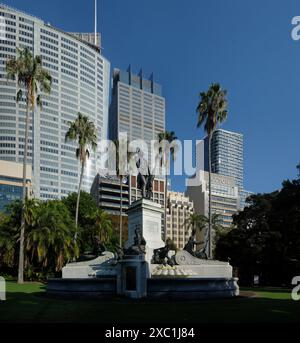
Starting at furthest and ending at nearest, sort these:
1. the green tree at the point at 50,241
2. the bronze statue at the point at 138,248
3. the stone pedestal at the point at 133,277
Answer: the green tree at the point at 50,241
the bronze statue at the point at 138,248
the stone pedestal at the point at 133,277

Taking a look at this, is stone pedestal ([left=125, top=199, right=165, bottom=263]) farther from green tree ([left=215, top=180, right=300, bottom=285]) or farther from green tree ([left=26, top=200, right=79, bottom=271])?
green tree ([left=215, top=180, right=300, bottom=285])

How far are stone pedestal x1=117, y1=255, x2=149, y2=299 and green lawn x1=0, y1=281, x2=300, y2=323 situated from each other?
4.92 ft

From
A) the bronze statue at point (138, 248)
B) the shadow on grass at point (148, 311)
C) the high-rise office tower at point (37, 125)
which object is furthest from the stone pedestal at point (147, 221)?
the high-rise office tower at point (37, 125)

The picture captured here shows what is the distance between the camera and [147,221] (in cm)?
3441

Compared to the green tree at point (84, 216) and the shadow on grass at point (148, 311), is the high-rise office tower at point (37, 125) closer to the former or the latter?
the green tree at point (84, 216)

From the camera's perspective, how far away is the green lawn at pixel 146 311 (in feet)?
56.0

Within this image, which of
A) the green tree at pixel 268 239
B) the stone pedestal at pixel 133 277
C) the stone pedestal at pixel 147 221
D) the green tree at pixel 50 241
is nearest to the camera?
the stone pedestal at pixel 133 277

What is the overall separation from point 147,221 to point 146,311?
15.0 metres

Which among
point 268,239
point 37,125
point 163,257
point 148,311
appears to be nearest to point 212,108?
point 268,239

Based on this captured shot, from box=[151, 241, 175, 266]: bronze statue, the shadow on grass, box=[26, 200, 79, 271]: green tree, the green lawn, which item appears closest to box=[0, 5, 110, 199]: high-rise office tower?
box=[26, 200, 79, 271]: green tree

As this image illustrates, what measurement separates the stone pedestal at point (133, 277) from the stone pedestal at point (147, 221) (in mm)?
6339
